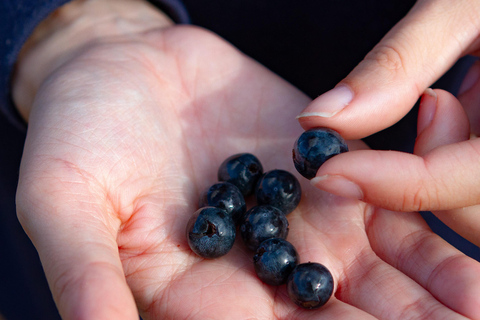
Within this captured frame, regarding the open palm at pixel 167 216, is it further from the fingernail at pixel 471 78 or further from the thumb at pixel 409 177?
the fingernail at pixel 471 78

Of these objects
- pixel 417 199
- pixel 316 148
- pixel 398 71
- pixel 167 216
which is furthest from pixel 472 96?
pixel 167 216

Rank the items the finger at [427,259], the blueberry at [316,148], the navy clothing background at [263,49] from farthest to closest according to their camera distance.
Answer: the navy clothing background at [263,49], the blueberry at [316,148], the finger at [427,259]

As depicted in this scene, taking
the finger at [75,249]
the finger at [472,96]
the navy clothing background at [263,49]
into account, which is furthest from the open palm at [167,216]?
the finger at [472,96]

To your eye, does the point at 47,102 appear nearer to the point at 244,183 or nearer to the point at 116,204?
the point at 116,204

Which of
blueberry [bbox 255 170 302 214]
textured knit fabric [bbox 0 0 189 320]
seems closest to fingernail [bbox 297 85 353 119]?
blueberry [bbox 255 170 302 214]

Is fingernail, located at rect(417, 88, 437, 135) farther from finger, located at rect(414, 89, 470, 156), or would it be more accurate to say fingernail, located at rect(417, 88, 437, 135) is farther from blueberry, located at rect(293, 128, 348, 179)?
blueberry, located at rect(293, 128, 348, 179)

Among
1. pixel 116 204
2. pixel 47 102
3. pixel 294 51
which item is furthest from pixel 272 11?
pixel 116 204
